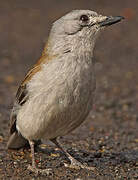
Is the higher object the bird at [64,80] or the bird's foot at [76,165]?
the bird at [64,80]

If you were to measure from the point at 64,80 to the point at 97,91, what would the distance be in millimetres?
5592

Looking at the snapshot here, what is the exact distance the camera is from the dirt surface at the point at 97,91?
264 inches

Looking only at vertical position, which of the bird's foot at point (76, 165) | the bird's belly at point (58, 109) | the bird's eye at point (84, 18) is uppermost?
the bird's eye at point (84, 18)

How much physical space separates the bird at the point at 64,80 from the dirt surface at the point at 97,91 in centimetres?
82

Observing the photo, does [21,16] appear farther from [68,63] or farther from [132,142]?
[68,63]

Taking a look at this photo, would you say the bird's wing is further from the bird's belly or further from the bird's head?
the bird's head

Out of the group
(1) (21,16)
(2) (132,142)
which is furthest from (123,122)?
(1) (21,16)

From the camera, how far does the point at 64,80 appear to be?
5.81 metres

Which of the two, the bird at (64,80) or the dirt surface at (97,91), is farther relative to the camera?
the dirt surface at (97,91)

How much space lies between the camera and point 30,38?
15.5 m

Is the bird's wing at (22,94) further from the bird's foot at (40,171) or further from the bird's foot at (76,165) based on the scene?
the bird's foot at (76,165)

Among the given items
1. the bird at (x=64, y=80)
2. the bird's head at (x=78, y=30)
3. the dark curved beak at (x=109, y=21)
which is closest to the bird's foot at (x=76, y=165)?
the bird at (x=64, y=80)

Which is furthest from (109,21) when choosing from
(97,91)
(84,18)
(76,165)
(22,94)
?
(97,91)

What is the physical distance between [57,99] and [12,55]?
837cm
